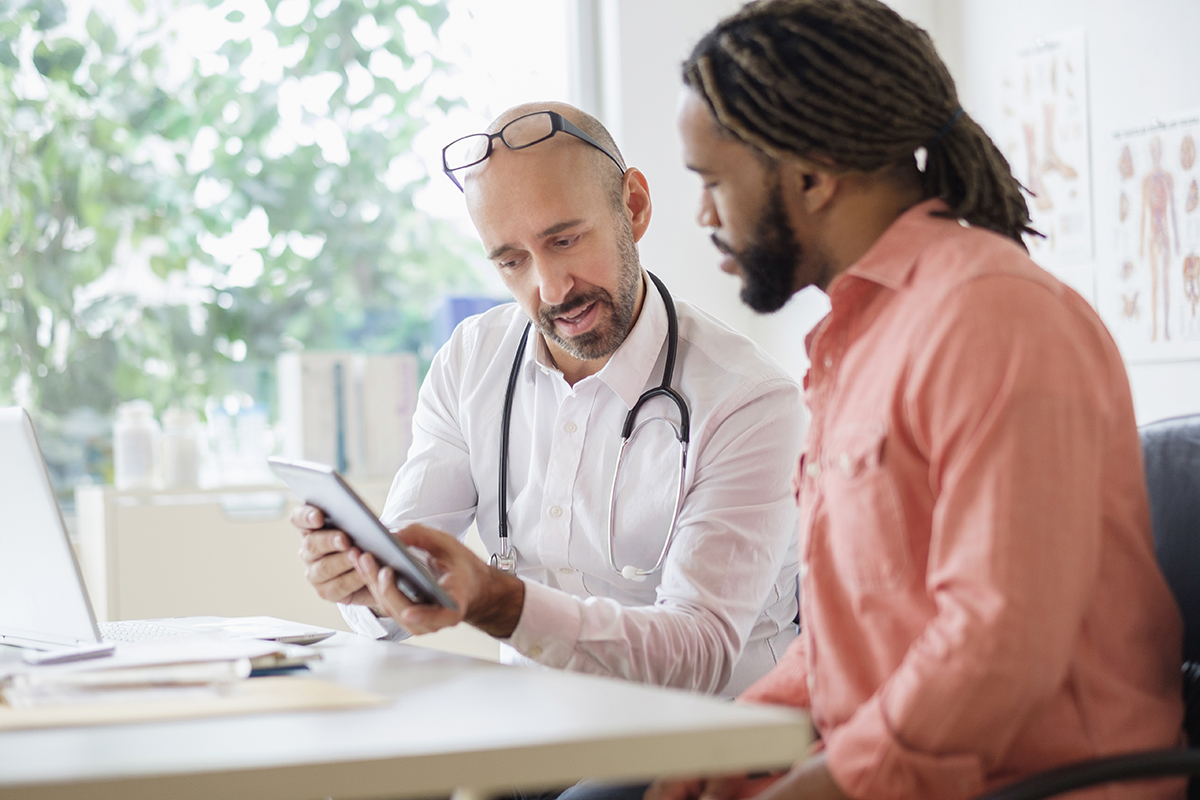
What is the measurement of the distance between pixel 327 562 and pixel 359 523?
0.70ft

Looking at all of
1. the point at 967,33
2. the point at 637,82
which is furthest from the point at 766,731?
the point at 637,82

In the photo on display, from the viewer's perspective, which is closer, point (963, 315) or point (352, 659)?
point (963, 315)

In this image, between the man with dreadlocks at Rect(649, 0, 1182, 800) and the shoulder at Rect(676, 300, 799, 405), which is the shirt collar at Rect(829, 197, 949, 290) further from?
the shoulder at Rect(676, 300, 799, 405)

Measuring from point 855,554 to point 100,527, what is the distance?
2180mm

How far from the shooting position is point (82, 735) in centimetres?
84

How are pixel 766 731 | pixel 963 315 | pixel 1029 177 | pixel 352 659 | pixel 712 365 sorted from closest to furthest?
Result: pixel 766 731
pixel 963 315
pixel 352 659
pixel 712 365
pixel 1029 177

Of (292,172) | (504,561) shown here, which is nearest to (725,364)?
(504,561)

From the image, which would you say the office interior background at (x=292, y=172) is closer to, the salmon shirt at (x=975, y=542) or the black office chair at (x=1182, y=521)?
the black office chair at (x=1182, y=521)

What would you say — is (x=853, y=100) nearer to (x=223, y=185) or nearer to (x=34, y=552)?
(x=34, y=552)

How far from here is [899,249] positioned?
1.10 metres

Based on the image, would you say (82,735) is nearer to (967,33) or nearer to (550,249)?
(550,249)

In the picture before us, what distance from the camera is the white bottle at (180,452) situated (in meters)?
2.84

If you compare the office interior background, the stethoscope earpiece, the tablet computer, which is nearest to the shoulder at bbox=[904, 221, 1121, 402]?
the tablet computer

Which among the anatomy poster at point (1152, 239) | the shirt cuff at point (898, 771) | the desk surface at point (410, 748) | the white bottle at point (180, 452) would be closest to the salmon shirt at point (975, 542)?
the shirt cuff at point (898, 771)
